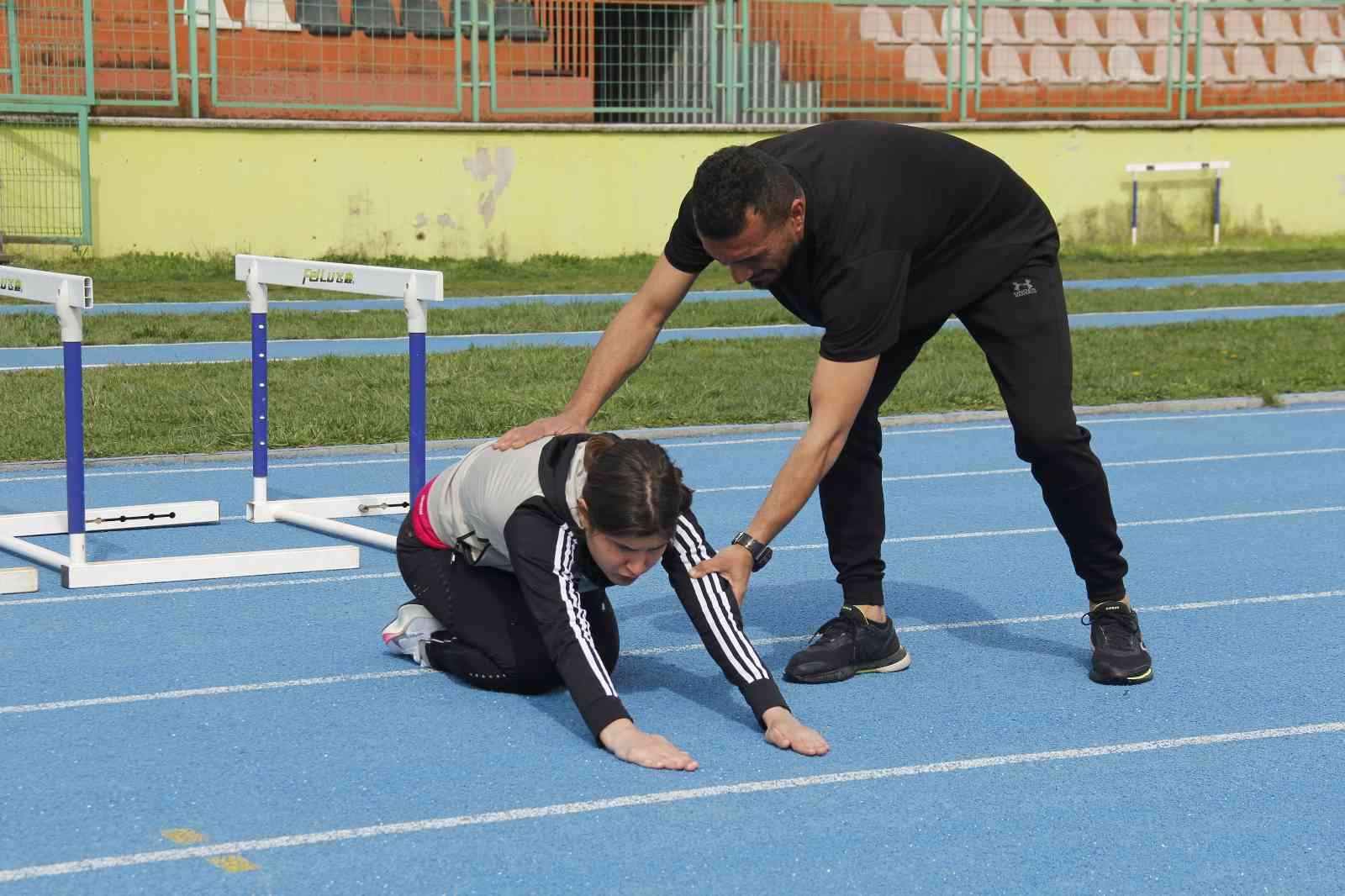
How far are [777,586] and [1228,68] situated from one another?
1903 centimetres

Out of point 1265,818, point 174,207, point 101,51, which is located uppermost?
point 101,51

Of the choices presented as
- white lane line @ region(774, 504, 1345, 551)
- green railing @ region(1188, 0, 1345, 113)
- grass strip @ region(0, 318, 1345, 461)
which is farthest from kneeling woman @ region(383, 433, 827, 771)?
green railing @ region(1188, 0, 1345, 113)

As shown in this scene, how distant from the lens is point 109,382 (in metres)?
10.7

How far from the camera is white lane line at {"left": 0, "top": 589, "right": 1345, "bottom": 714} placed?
4973 mm

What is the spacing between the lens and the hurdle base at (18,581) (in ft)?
20.3

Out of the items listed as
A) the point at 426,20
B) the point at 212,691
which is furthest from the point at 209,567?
the point at 426,20

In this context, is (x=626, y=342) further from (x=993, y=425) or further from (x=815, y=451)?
(x=993, y=425)

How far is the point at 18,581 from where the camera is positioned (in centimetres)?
621

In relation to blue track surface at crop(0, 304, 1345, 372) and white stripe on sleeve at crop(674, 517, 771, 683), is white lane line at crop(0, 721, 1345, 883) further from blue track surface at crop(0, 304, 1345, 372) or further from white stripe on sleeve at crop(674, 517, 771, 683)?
blue track surface at crop(0, 304, 1345, 372)

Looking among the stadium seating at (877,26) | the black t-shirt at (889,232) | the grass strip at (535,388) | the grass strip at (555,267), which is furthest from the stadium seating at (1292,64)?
the black t-shirt at (889,232)

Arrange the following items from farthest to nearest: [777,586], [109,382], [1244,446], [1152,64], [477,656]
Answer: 1. [1152,64]
2. [109,382]
3. [1244,446]
4. [777,586]
5. [477,656]

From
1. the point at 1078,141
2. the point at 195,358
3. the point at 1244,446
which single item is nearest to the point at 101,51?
the point at 195,358

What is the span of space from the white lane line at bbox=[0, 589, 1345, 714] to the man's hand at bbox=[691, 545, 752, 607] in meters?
1.13

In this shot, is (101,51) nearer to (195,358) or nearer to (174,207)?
(174,207)
